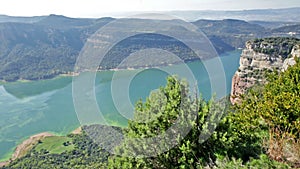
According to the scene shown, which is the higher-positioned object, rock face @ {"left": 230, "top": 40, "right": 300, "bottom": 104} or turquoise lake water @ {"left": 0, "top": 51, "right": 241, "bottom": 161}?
rock face @ {"left": 230, "top": 40, "right": 300, "bottom": 104}

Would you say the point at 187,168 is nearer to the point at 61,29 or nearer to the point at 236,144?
the point at 236,144

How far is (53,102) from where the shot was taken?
33.9m

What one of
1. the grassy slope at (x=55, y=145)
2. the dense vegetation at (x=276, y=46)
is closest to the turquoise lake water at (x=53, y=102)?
the grassy slope at (x=55, y=145)

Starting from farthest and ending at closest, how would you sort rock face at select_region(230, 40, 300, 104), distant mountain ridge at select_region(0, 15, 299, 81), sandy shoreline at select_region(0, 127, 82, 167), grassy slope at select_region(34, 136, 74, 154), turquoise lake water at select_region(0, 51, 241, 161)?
distant mountain ridge at select_region(0, 15, 299, 81) < turquoise lake water at select_region(0, 51, 241, 161) < rock face at select_region(230, 40, 300, 104) < grassy slope at select_region(34, 136, 74, 154) < sandy shoreline at select_region(0, 127, 82, 167)

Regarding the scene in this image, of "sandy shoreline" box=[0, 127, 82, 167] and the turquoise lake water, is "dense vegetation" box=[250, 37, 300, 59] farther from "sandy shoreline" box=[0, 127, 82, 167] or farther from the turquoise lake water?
"sandy shoreline" box=[0, 127, 82, 167]

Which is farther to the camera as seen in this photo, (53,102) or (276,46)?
(53,102)

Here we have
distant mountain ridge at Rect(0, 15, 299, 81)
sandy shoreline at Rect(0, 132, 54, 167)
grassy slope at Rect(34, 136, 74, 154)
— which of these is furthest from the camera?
distant mountain ridge at Rect(0, 15, 299, 81)

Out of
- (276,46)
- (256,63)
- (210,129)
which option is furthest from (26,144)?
(210,129)

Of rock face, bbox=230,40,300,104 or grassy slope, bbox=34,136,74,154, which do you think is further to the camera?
rock face, bbox=230,40,300,104

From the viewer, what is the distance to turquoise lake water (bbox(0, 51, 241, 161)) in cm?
2531

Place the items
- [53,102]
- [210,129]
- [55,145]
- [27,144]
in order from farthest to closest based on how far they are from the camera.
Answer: [53,102]
[27,144]
[55,145]
[210,129]

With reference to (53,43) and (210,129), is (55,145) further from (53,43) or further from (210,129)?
(53,43)

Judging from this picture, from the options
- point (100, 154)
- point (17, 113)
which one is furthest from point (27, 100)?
point (100, 154)

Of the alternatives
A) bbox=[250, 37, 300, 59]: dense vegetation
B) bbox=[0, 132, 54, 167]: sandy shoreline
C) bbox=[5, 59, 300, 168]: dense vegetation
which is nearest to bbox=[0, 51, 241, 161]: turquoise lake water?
bbox=[0, 132, 54, 167]: sandy shoreline
